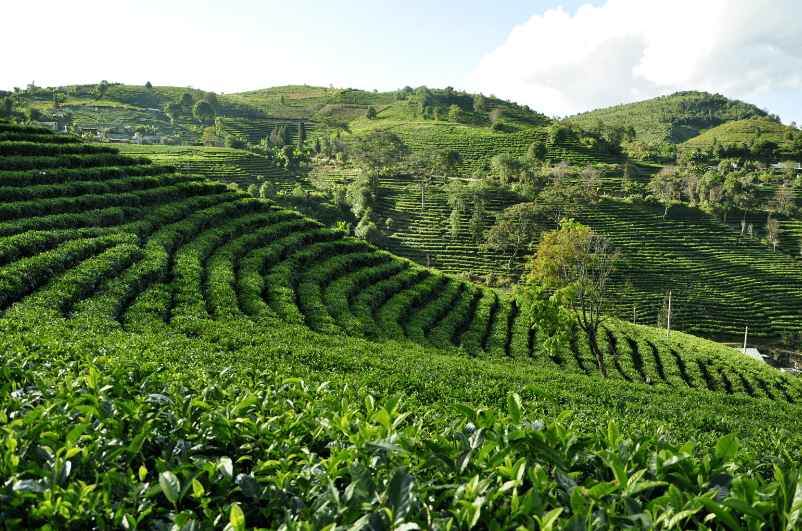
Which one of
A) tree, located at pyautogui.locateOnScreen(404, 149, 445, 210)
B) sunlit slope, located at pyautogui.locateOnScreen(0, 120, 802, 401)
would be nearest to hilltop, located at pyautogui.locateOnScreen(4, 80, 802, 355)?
tree, located at pyautogui.locateOnScreen(404, 149, 445, 210)

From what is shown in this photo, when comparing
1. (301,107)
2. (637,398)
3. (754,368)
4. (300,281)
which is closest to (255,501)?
(637,398)

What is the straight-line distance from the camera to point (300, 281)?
59.9 ft

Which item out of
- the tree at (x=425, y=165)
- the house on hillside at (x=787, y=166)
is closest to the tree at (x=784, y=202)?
the house on hillside at (x=787, y=166)

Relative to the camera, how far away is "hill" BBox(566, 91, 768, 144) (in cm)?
13550

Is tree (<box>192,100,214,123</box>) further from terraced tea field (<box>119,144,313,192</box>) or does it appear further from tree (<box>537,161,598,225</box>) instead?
tree (<box>537,161,598,225</box>)

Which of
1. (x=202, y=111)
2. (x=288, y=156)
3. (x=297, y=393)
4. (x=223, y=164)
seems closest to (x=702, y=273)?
(x=297, y=393)

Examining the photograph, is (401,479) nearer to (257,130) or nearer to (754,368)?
(754,368)

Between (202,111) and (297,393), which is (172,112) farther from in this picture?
(297,393)

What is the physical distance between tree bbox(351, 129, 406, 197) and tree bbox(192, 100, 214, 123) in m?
46.2

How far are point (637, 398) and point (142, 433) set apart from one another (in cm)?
1071

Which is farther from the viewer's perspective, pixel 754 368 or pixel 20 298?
pixel 754 368

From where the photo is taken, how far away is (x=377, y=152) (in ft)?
234

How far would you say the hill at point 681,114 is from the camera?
135500mm

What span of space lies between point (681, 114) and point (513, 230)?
137 metres
